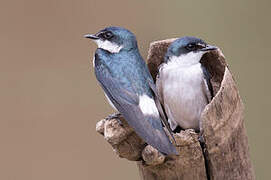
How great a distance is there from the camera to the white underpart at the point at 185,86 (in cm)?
156

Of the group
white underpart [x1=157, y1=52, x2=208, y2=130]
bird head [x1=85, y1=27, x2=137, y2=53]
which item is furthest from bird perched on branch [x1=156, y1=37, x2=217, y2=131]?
bird head [x1=85, y1=27, x2=137, y2=53]

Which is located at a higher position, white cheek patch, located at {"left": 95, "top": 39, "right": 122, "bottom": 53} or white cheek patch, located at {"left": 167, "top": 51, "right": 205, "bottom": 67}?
white cheek patch, located at {"left": 95, "top": 39, "right": 122, "bottom": 53}

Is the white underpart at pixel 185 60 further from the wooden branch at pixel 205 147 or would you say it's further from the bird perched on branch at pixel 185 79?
the wooden branch at pixel 205 147

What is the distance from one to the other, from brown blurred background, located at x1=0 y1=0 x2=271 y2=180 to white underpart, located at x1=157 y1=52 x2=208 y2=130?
489mm

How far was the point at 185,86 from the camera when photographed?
157cm

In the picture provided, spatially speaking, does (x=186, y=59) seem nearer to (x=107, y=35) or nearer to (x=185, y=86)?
(x=185, y=86)

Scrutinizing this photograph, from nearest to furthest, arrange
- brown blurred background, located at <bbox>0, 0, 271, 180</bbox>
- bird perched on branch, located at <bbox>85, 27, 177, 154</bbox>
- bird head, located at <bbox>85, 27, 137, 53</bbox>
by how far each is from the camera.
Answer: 1. bird perched on branch, located at <bbox>85, 27, 177, 154</bbox>
2. bird head, located at <bbox>85, 27, 137, 53</bbox>
3. brown blurred background, located at <bbox>0, 0, 271, 180</bbox>

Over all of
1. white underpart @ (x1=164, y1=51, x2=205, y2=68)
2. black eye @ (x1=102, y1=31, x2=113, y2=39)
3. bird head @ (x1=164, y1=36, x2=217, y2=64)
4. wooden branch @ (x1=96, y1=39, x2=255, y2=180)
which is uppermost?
black eye @ (x1=102, y1=31, x2=113, y2=39)

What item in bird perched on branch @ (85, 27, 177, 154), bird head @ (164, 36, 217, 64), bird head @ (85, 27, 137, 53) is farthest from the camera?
bird head @ (164, 36, 217, 64)

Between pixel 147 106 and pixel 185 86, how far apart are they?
0.29m

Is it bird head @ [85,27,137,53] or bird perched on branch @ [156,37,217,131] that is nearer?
bird head @ [85,27,137,53]

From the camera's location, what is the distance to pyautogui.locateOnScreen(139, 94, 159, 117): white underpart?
4.23 ft

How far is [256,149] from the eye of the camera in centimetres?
224

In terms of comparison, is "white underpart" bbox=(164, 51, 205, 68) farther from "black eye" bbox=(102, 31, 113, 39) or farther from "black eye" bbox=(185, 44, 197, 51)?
"black eye" bbox=(102, 31, 113, 39)
